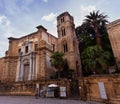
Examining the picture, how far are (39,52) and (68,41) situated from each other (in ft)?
26.3

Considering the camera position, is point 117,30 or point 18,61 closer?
point 117,30

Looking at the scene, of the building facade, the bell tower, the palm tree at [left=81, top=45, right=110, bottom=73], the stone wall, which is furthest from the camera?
the bell tower

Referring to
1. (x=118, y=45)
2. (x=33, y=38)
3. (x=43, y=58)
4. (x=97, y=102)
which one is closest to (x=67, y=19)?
(x=33, y=38)

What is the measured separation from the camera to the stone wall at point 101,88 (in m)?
10.9

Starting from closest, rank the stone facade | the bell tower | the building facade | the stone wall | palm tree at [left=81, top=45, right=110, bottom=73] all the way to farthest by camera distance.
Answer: the stone wall, palm tree at [left=81, top=45, right=110, bottom=73], the stone facade, the building facade, the bell tower

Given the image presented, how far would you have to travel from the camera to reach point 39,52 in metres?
25.2

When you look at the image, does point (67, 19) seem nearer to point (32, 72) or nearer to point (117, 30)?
point (117, 30)

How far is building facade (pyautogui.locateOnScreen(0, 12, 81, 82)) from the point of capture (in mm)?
24734

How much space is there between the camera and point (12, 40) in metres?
31.5

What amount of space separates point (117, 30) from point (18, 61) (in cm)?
2365

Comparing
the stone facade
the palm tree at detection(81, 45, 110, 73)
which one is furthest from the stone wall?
the stone facade

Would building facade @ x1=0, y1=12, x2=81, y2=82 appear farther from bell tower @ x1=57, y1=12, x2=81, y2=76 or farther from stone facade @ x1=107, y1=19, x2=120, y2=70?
stone facade @ x1=107, y1=19, x2=120, y2=70

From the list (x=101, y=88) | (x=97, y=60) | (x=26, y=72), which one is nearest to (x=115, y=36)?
(x=97, y=60)

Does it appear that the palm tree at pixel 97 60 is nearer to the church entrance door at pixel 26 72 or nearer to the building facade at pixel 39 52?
the building facade at pixel 39 52
